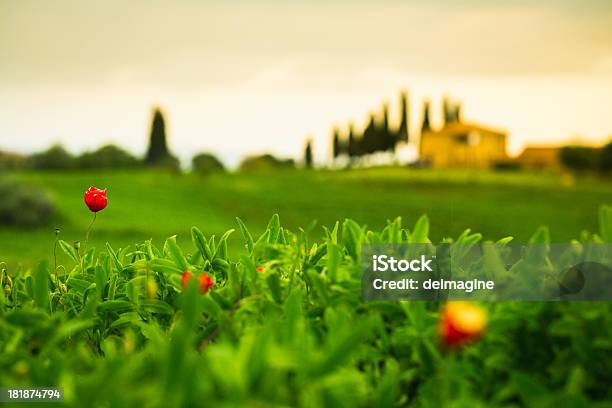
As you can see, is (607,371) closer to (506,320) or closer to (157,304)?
(506,320)

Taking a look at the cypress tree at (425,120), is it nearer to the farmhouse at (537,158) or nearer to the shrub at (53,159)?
the farmhouse at (537,158)

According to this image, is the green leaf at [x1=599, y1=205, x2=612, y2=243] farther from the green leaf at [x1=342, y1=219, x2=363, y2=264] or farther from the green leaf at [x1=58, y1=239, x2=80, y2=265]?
the green leaf at [x1=58, y1=239, x2=80, y2=265]

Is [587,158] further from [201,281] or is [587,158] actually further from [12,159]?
[201,281]

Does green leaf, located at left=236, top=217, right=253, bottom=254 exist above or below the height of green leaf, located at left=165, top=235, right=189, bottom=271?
above

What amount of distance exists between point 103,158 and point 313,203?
27.5m

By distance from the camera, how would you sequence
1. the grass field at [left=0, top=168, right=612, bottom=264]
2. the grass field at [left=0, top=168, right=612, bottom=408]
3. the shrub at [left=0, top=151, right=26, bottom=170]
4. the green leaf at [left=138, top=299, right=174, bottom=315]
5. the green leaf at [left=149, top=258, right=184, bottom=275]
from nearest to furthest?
the grass field at [left=0, top=168, right=612, bottom=408] → the green leaf at [left=138, top=299, right=174, bottom=315] → the green leaf at [left=149, top=258, right=184, bottom=275] → the grass field at [left=0, top=168, right=612, bottom=264] → the shrub at [left=0, top=151, right=26, bottom=170]

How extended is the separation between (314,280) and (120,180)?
41.8m

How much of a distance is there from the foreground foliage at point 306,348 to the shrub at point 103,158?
180ft

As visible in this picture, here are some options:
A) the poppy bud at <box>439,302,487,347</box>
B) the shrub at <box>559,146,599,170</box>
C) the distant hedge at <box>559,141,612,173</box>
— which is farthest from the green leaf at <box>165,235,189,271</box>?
the shrub at <box>559,146,599,170</box>

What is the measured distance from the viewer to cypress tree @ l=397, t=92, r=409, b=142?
65.5 meters

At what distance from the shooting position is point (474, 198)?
37.6 metres

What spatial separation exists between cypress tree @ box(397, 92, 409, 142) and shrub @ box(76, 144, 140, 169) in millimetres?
26219

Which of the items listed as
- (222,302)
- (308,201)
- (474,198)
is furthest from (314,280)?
(474,198)

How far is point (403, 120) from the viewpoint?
66188 mm
